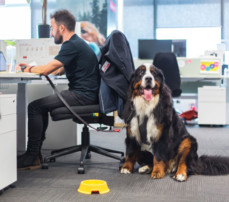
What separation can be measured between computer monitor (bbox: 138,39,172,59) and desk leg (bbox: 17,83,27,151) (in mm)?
2841

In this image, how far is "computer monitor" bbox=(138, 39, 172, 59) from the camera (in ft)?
18.6

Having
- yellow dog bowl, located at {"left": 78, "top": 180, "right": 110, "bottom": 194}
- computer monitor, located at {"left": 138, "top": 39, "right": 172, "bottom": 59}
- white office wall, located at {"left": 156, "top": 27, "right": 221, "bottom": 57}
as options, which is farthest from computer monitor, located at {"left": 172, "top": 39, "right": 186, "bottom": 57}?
yellow dog bowl, located at {"left": 78, "top": 180, "right": 110, "bottom": 194}

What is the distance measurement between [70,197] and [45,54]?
74.9 inches

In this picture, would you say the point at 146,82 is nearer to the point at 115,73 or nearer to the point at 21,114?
the point at 115,73

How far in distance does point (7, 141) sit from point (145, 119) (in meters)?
0.89

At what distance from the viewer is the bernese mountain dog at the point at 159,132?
236 centimetres

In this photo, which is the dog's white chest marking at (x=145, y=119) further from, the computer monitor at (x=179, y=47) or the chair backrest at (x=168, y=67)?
the computer monitor at (x=179, y=47)

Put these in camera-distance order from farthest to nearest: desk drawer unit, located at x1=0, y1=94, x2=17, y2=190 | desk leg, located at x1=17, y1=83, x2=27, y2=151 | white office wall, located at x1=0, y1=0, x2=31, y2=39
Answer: white office wall, located at x1=0, y1=0, x2=31, y2=39
desk leg, located at x1=17, y1=83, x2=27, y2=151
desk drawer unit, located at x1=0, y1=94, x2=17, y2=190

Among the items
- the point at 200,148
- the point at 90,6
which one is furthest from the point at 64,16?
the point at 90,6

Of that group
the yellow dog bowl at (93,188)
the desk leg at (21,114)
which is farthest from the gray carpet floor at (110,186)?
the desk leg at (21,114)

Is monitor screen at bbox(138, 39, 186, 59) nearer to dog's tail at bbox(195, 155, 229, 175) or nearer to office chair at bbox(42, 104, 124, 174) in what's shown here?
office chair at bbox(42, 104, 124, 174)

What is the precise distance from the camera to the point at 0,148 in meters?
1.86

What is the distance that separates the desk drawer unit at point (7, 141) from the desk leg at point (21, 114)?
49.6 inches

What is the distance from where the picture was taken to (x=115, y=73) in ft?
8.33
